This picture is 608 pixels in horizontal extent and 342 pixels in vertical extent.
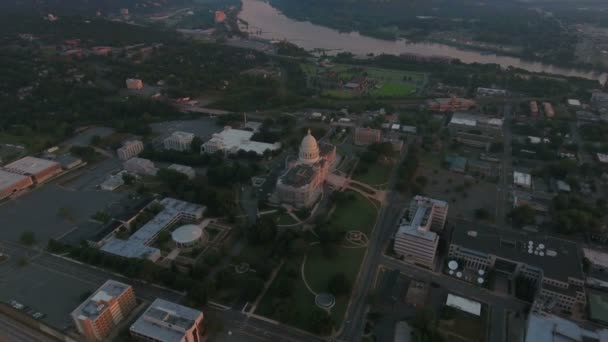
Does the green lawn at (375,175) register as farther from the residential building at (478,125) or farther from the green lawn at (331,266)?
the residential building at (478,125)

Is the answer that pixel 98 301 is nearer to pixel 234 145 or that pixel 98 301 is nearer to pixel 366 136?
pixel 234 145

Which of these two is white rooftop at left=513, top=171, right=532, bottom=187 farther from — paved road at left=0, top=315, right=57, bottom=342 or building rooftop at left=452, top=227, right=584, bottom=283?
paved road at left=0, top=315, right=57, bottom=342

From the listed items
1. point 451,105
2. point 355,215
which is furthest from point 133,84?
point 451,105

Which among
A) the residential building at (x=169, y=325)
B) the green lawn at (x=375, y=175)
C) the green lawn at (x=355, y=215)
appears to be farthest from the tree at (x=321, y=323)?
the green lawn at (x=375, y=175)

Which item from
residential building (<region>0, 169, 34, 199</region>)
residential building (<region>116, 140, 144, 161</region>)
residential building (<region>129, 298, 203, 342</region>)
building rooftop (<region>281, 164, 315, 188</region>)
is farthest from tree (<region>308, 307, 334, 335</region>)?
residential building (<region>0, 169, 34, 199</region>)

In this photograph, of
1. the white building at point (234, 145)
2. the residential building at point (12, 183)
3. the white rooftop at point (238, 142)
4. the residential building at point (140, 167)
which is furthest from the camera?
the white rooftop at point (238, 142)
